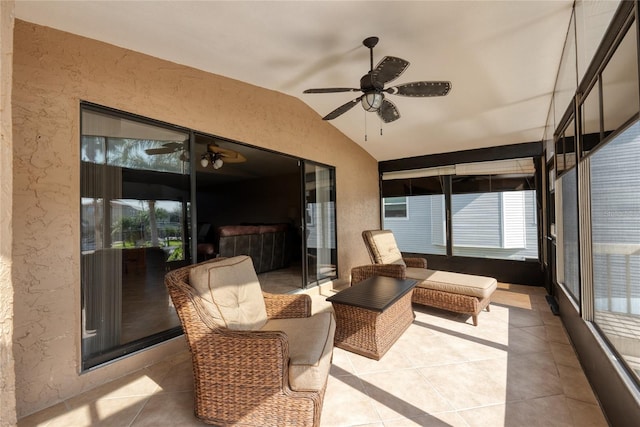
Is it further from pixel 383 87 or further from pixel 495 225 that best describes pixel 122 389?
pixel 495 225

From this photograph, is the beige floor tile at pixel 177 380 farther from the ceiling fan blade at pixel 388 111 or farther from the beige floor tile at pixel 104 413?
the ceiling fan blade at pixel 388 111

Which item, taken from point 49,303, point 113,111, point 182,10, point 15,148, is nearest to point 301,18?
point 182,10

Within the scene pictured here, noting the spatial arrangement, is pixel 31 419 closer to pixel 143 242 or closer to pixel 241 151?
pixel 143 242

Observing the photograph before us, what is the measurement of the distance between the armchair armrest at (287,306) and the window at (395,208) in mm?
4492

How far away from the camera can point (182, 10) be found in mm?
1997

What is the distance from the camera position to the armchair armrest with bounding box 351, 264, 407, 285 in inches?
130

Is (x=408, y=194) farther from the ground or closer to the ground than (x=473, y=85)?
closer to the ground

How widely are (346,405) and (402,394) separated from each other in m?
0.42

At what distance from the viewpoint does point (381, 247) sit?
4.02m

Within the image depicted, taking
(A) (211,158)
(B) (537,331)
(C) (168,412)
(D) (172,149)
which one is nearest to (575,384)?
(B) (537,331)

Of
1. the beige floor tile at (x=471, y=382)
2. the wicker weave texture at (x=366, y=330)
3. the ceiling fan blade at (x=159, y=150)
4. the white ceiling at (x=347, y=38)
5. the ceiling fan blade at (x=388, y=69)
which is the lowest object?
the beige floor tile at (x=471, y=382)

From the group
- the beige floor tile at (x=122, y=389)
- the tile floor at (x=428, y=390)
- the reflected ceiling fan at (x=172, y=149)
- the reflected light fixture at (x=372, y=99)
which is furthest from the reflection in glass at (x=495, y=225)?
the beige floor tile at (x=122, y=389)

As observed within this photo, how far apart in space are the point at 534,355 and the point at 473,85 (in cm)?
300

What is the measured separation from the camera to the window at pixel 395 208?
6109 mm
